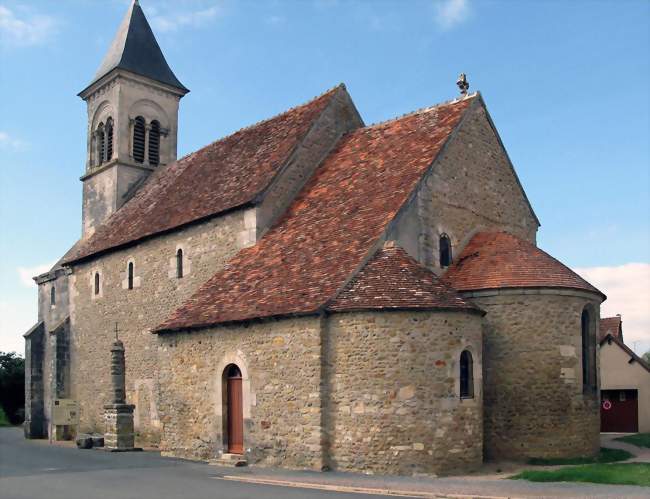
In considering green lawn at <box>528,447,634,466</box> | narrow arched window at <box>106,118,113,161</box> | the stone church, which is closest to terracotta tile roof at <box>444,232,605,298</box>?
the stone church

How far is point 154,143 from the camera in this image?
3328cm

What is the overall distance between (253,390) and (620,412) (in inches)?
736

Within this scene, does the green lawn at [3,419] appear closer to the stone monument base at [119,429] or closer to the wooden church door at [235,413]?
the stone monument base at [119,429]

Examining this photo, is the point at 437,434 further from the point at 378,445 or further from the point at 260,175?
the point at 260,175

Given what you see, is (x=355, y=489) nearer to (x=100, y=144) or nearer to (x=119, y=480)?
(x=119, y=480)

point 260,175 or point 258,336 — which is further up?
point 260,175

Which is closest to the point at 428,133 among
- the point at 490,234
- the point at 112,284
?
the point at 490,234

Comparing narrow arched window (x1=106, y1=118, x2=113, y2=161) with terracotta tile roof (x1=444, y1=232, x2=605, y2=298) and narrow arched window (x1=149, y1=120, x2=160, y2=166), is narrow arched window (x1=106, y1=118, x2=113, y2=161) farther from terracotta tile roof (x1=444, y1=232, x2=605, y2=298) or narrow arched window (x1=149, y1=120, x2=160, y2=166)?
terracotta tile roof (x1=444, y1=232, x2=605, y2=298)

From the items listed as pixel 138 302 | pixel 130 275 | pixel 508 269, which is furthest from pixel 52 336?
pixel 508 269

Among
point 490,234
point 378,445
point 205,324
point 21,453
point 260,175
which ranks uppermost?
point 260,175

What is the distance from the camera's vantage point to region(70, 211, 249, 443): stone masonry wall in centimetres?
2270

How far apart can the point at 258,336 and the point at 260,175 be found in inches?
243

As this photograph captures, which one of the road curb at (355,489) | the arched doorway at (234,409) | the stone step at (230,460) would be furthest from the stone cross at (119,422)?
the road curb at (355,489)

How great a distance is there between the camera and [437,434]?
1609 centimetres
